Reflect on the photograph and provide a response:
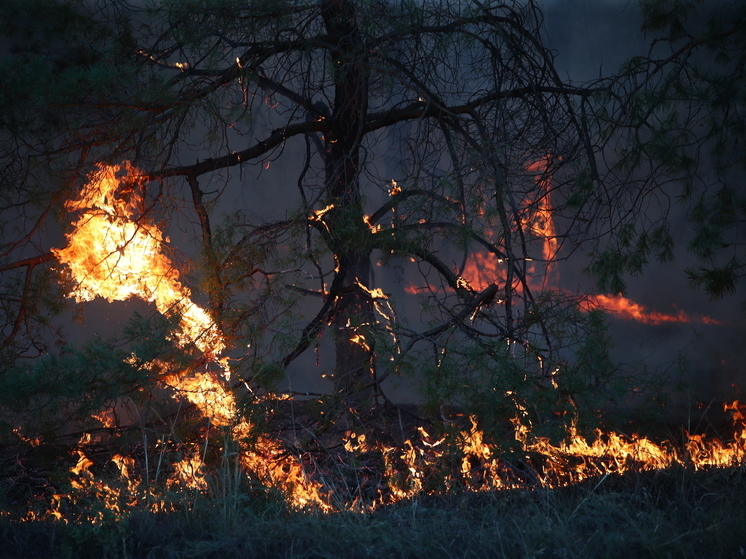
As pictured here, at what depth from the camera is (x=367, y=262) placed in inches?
200

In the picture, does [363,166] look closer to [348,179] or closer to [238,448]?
[348,179]

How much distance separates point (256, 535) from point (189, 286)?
1912mm

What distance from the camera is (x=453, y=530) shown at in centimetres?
240

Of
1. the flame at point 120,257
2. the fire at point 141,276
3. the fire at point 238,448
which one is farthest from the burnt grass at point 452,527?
the flame at point 120,257

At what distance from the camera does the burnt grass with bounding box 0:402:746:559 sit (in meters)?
2.18

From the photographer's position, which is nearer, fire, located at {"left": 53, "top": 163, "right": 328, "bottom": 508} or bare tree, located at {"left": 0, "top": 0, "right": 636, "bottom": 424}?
bare tree, located at {"left": 0, "top": 0, "right": 636, "bottom": 424}

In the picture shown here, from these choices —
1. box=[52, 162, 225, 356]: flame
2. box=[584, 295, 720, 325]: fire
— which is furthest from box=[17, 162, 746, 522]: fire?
box=[584, 295, 720, 325]: fire

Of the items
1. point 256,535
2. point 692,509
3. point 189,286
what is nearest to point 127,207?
point 189,286

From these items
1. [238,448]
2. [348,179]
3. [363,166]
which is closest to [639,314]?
[348,179]

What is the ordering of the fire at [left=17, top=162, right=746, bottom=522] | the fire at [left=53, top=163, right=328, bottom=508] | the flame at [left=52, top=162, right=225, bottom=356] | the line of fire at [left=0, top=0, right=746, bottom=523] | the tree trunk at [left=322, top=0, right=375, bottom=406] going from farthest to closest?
the flame at [left=52, top=162, right=225, bottom=356] < the fire at [left=53, top=163, right=328, bottom=508] < the tree trunk at [left=322, top=0, right=375, bottom=406] < the line of fire at [left=0, top=0, right=746, bottom=523] < the fire at [left=17, top=162, right=746, bottom=522]

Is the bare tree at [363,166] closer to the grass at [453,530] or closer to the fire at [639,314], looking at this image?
the grass at [453,530]

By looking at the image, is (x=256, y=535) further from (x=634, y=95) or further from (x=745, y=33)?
(x=745, y=33)

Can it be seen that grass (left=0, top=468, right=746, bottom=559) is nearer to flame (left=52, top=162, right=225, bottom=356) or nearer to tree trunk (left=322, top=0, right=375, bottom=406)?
tree trunk (left=322, top=0, right=375, bottom=406)

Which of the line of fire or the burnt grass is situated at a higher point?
the line of fire
